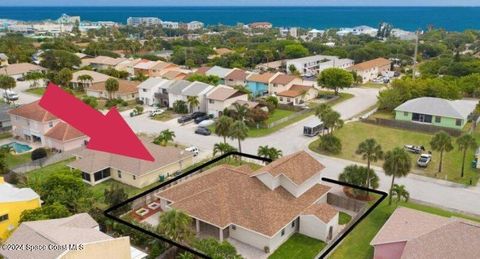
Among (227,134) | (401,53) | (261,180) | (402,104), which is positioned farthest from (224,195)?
(401,53)

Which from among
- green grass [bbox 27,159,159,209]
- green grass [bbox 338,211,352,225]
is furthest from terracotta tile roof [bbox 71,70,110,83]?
green grass [bbox 338,211,352,225]

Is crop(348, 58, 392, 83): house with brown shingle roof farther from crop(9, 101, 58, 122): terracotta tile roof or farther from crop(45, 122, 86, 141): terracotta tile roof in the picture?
crop(9, 101, 58, 122): terracotta tile roof

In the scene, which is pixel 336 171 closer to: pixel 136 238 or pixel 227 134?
pixel 227 134

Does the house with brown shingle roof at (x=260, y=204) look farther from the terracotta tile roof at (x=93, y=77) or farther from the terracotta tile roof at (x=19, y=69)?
the terracotta tile roof at (x=19, y=69)

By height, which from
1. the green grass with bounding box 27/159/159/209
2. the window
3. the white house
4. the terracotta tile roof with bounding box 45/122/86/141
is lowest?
the green grass with bounding box 27/159/159/209

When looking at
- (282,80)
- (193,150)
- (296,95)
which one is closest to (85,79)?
(282,80)
